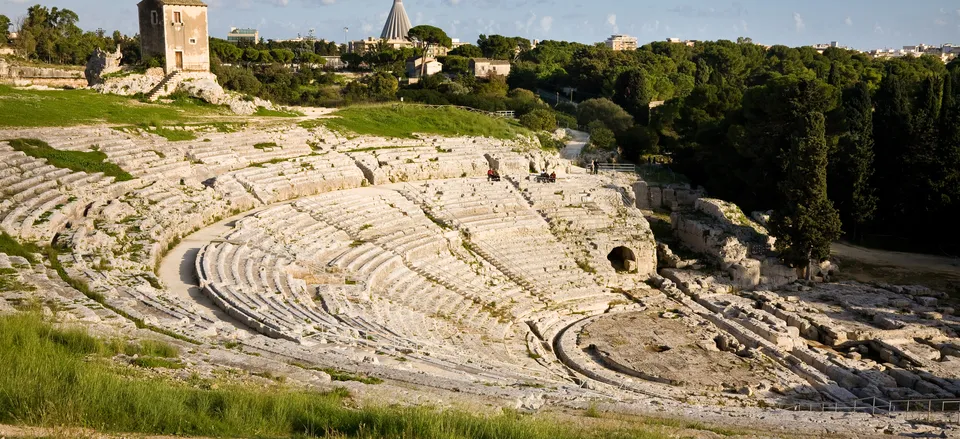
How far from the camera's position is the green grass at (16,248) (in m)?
15.8

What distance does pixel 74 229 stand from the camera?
18359mm

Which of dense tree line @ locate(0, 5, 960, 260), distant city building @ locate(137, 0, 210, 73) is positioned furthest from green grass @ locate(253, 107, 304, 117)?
dense tree line @ locate(0, 5, 960, 260)

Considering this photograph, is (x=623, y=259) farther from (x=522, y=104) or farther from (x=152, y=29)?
(x=152, y=29)

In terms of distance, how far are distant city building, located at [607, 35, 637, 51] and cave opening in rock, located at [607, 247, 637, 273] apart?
12387cm

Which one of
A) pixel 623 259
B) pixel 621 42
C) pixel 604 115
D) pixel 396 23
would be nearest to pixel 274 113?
pixel 623 259

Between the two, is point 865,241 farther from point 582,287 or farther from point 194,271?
point 194,271

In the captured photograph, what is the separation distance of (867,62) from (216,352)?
6982 centimetres

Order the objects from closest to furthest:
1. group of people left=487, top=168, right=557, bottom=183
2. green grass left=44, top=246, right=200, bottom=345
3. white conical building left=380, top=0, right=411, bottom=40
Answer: green grass left=44, top=246, right=200, bottom=345 < group of people left=487, top=168, right=557, bottom=183 < white conical building left=380, top=0, right=411, bottom=40

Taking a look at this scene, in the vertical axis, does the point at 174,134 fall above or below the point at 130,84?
below

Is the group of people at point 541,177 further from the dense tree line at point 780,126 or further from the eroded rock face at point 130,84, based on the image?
the eroded rock face at point 130,84

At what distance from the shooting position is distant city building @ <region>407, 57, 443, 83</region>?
216 feet

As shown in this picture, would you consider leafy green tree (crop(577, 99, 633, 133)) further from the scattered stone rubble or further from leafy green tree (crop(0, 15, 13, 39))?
leafy green tree (crop(0, 15, 13, 39))

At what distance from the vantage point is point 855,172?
105 feet

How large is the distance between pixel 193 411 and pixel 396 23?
111 metres
